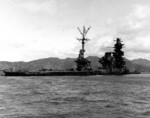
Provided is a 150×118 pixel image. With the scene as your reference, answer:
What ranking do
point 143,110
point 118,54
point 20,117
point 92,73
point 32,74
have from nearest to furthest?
point 20,117 < point 143,110 < point 32,74 < point 92,73 < point 118,54

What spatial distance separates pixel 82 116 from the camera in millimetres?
21547

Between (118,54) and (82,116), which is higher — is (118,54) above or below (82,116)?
above

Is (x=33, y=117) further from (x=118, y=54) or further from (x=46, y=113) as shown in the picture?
(x=118, y=54)

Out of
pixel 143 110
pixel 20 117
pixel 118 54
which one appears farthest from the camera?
pixel 118 54

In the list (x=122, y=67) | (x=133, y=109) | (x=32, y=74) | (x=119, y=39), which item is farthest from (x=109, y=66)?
(x=133, y=109)

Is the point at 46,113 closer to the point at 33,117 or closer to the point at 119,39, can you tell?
the point at 33,117

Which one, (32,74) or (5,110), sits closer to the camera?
(5,110)

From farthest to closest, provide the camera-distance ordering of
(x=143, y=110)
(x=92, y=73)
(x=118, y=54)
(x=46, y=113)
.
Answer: (x=118, y=54)
(x=92, y=73)
(x=143, y=110)
(x=46, y=113)

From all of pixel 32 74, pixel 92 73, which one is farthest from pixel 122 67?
pixel 32 74

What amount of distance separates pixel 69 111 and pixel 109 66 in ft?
433

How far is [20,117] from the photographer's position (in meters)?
20.7

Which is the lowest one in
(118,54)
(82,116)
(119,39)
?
(82,116)

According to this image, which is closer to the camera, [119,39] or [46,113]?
[46,113]

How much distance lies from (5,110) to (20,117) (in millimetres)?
3464
